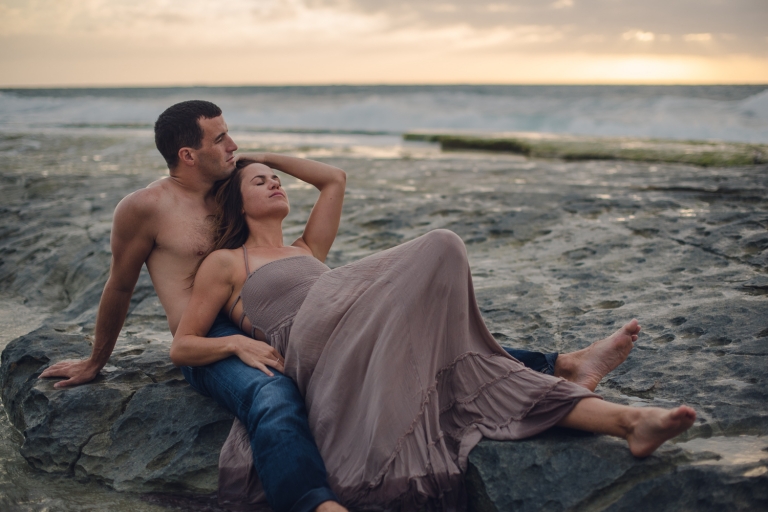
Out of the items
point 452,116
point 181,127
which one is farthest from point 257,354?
point 452,116

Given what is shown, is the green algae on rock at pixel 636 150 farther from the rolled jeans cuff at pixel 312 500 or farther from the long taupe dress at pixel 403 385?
the rolled jeans cuff at pixel 312 500

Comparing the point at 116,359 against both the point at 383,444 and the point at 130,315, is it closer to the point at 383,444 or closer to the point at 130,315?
the point at 130,315

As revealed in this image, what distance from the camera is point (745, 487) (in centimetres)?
201

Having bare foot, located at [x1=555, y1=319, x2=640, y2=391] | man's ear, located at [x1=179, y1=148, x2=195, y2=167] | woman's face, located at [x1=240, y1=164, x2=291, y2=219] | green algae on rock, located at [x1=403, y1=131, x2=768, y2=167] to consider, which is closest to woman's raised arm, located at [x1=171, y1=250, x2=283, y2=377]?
woman's face, located at [x1=240, y1=164, x2=291, y2=219]

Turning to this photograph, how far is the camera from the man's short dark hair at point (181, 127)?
10.1 ft

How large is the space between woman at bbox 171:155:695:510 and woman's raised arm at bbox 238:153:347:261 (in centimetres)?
46

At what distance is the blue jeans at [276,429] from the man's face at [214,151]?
0.96 m

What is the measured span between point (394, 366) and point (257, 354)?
65cm

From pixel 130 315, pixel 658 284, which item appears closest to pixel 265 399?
pixel 130 315

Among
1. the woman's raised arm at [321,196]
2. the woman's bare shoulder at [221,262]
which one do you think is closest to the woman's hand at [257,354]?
the woman's bare shoulder at [221,262]

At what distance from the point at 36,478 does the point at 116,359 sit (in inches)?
29.5

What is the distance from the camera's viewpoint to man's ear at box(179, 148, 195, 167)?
10.2 ft

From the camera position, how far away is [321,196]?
11.2 feet

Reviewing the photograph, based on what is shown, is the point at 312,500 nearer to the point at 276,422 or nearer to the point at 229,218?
the point at 276,422
